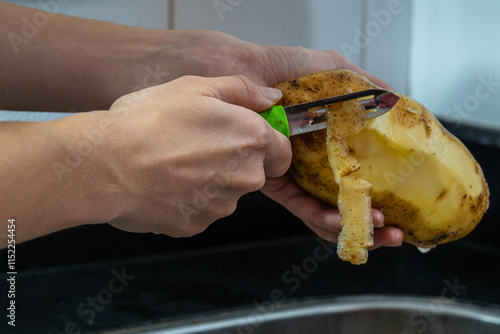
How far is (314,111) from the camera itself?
2.22ft

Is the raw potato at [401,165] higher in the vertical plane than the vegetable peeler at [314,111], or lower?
lower

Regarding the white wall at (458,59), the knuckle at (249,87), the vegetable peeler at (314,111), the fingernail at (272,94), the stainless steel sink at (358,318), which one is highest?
the knuckle at (249,87)

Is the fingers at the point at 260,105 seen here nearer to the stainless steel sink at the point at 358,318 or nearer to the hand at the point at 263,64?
the hand at the point at 263,64

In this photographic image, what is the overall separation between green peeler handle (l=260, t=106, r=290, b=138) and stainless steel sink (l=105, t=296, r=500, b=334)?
34cm

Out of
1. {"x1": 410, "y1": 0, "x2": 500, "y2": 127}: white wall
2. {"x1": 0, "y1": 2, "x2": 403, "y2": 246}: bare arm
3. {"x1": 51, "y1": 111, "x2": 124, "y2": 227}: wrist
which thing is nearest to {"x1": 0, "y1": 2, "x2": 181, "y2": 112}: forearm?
{"x1": 0, "y1": 2, "x2": 403, "y2": 246}: bare arm

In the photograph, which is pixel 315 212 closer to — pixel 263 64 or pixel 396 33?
pixel 263 64

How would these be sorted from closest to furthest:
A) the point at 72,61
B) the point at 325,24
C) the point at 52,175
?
the point at 52,175, the point at 72,61, the point at 325,24

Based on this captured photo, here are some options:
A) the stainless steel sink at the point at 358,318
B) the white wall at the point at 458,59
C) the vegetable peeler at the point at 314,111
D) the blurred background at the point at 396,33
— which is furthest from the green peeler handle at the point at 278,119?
the white wall at the point at 458,59

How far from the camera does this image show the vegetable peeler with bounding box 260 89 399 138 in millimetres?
658

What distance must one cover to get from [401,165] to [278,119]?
168 millimetres

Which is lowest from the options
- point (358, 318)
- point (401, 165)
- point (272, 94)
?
point (358, 318)

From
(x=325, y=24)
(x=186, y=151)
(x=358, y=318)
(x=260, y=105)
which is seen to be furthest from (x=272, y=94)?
(x=325, y=24)

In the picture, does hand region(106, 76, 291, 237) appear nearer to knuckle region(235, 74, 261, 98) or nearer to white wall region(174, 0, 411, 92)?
knuckle region(235, 74, 261, 98)

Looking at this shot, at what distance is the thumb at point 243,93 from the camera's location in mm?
616
